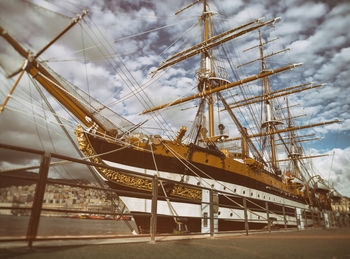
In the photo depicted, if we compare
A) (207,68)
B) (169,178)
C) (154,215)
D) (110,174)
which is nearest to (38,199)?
(154,215)

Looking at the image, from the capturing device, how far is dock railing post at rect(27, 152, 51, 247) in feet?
7.80

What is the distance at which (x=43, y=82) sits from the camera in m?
8.75

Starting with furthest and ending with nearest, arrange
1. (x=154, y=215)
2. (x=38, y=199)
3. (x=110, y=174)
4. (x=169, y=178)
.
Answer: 1. (x=169, y=178)
2. (x=110, y=174)
3. (x=154, y=215)
4. (x=38, y=199)

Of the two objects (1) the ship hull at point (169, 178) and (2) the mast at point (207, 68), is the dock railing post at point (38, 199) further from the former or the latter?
(2) the mast at point (207, 68)

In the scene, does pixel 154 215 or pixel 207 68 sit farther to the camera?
pixel 207 68

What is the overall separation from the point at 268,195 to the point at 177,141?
950 centimetres

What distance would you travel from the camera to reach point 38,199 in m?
2.45

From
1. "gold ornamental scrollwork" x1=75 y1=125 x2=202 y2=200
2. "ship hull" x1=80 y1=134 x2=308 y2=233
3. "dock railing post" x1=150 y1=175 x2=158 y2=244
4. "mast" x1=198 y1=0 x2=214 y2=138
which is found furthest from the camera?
"mast" x1=198 y1=0 x2=214 y2=138

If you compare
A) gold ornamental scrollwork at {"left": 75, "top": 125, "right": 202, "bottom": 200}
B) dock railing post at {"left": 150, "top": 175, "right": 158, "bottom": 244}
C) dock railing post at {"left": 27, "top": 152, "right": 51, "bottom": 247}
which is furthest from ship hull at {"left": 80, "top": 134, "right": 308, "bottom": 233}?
dock railing post at {"left": 27, "top": 152, "right": 51, "bottom": 247}

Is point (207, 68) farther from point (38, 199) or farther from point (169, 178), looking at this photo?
point (38, 199)

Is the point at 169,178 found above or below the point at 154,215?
above

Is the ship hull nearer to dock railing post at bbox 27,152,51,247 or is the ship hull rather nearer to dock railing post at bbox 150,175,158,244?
dock railing post at bbox 150,175,158,244

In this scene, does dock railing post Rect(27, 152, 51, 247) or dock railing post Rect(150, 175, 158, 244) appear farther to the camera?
dock railing post Rect(150, 175, 158, 244)

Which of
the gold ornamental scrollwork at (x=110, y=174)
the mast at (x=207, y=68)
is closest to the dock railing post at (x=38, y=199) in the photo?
the gold ornamental scrollwork at (x=110, y=174)
